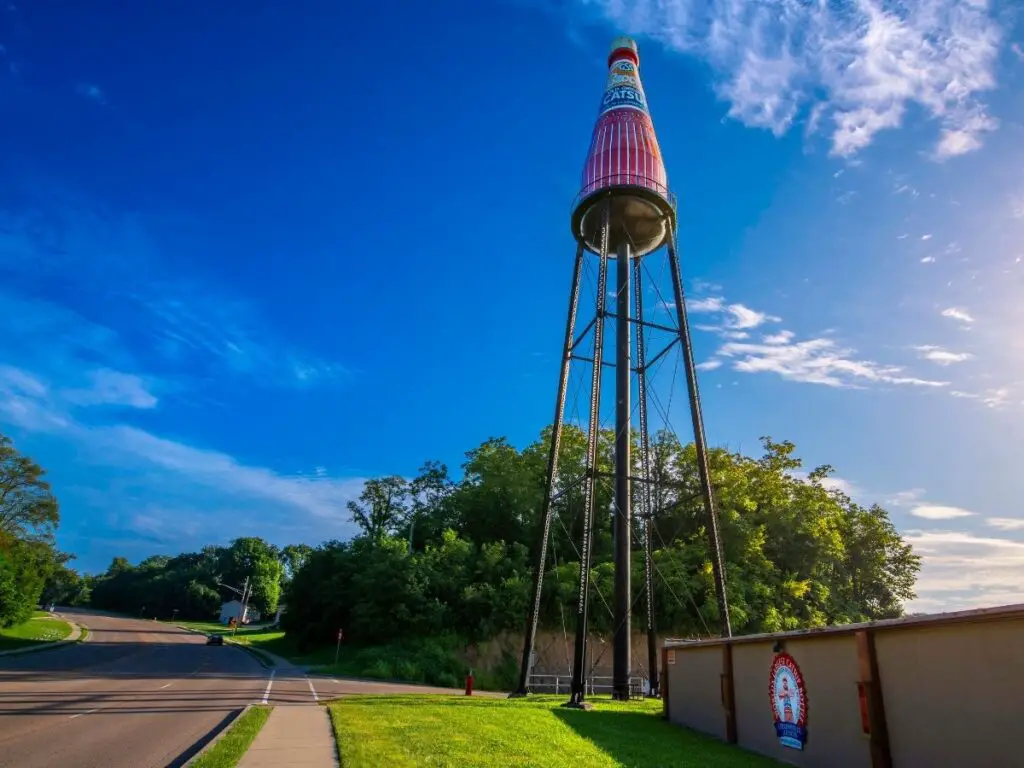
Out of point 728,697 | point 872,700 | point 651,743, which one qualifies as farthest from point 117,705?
point 872,700

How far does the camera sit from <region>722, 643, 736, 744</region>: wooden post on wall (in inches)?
473

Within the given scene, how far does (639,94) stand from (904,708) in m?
21.6

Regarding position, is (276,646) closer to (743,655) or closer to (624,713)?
(624,713)

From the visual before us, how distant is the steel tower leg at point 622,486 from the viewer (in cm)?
1933

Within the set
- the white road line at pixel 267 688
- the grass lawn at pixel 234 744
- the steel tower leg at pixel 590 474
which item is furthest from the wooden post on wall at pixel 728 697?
the white road line at pixel 267 688

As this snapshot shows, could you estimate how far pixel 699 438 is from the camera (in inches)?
802

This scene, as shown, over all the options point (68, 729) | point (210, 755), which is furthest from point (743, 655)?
point (68, 729)

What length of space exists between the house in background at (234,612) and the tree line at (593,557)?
5547cm

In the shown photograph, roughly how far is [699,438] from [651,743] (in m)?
10.8

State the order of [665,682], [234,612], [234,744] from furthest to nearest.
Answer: [234,612] < [665,682] < [234,744]

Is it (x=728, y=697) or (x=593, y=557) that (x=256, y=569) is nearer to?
(x=593, y=557)

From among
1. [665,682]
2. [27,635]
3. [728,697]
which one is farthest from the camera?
[27,635]

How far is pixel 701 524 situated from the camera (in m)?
35.9

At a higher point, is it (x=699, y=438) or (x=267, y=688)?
(x=699, y=438)
